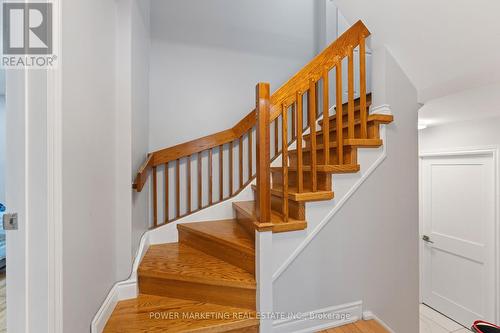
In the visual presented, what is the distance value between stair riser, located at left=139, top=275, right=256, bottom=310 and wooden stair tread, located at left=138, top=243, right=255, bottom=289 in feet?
0.09

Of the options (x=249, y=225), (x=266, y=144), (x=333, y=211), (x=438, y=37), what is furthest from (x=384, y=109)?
(x=249, y=225)

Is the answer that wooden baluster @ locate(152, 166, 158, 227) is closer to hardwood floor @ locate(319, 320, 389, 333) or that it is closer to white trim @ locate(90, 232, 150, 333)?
white trim @ locate(90, 232, 150, 333)

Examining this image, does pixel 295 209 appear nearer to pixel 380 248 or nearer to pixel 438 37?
pixel 380 248

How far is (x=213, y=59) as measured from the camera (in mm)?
2516

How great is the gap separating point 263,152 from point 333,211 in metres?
0.61

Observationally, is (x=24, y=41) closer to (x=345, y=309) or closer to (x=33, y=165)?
(x=33, y=165)

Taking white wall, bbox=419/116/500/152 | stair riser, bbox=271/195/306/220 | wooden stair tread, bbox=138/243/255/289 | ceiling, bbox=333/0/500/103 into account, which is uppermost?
ceiling, bbox=333/0/500/103

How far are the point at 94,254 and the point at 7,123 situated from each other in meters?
0.70

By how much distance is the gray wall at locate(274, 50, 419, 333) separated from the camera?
1.53 meters

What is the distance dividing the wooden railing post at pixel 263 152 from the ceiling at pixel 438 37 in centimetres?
93

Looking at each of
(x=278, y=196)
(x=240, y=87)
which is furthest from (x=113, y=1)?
(x=278, y=196)

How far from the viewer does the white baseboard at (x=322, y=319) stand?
1458mm

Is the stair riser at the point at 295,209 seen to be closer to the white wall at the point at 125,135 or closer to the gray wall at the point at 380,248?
the gray wall at the point at 380,248

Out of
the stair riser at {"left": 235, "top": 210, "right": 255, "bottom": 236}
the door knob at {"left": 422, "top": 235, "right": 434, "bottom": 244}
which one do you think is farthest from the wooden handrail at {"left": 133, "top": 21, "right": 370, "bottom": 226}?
the door knob at {"left": 422, "top": 235, "right": 434, "bottom": 244}
